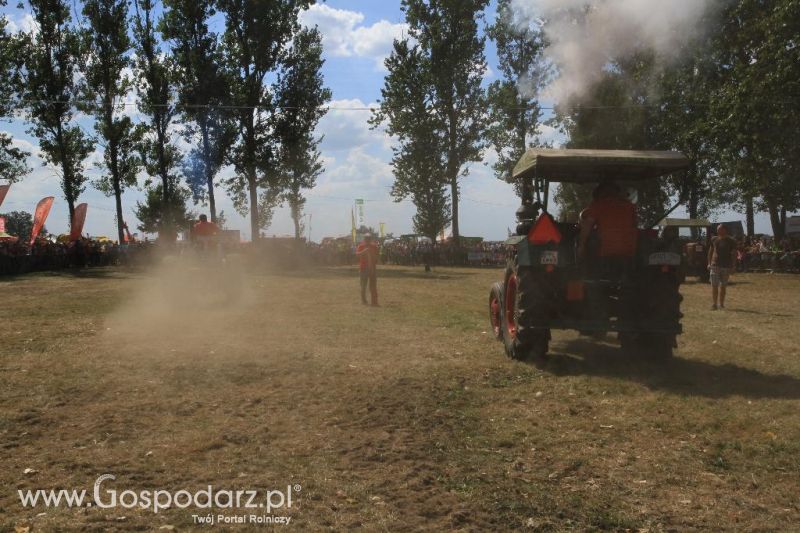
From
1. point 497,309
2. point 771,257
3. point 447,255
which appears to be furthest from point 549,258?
point 447,255

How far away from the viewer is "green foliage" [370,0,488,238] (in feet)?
128

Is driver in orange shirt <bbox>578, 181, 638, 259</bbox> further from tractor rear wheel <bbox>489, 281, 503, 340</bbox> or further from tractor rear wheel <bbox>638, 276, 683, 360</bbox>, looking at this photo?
tractor rear wheel <bbox>489, 281, 503, 340</bbox>

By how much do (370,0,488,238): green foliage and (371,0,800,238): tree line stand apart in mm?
64

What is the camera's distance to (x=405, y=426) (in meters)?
5.54

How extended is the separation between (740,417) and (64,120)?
3398cm

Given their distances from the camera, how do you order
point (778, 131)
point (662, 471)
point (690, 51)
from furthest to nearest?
point (778, 131) < point (690, 51) < point (662, 471)

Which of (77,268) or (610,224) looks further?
(77,268)

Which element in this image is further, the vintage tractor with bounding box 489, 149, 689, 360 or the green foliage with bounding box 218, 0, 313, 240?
the green foliage with bounding box 218, 0, 313, 240

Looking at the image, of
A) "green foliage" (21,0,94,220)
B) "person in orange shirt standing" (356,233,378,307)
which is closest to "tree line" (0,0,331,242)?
"green foliage" (21,0,94,220)

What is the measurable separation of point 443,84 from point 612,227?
110ft

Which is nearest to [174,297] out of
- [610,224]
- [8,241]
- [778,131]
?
[610,224]

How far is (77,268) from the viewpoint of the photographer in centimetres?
2894

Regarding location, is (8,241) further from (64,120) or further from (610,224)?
(610,224)

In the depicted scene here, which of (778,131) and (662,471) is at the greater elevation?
(778,131)
